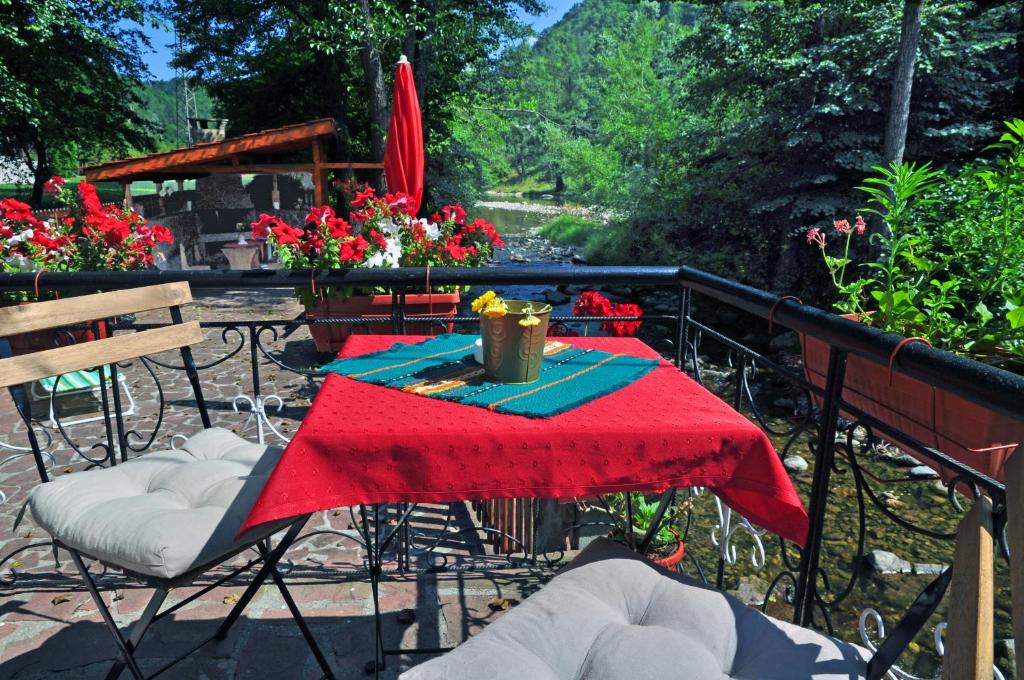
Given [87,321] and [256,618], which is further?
[256,618]

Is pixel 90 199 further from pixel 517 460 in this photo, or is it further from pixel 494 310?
pixel 517 460

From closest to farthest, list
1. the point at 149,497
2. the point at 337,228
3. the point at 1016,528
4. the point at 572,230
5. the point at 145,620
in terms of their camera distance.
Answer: the point at 1016,528 < the point at 145,620 < the point at 149,497 < the point at 337,228 < the point at 572,230

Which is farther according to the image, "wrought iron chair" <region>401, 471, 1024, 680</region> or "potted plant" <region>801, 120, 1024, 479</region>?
"potted plant" <region>801, 120, 1024, 479</region>

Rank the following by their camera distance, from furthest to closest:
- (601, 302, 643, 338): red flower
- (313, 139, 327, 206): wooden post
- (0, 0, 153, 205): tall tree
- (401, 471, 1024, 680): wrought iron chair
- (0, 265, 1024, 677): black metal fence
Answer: (0, 0, 153, 205): tall tree, (313, 139, 327, 206): wooden post, (601, 302, 643, 338): red flower, (0, 265, 1024, 677): black metal fence, (401, 471, 1024, 680): wrought iron chair

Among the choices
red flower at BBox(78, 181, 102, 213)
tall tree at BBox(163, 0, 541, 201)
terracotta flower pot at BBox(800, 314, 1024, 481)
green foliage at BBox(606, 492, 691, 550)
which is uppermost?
tall tree at BBox(163, 0, 541, 201)

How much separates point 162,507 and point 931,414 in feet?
6.67

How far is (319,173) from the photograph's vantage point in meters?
12.3

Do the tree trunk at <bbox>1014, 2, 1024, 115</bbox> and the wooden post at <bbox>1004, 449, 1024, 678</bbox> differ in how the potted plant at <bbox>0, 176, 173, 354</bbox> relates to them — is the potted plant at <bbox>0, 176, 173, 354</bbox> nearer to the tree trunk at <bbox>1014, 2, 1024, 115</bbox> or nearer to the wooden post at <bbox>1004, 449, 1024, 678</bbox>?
the wooden post at <bbox>1004, 449, 1024, 678</bbox>

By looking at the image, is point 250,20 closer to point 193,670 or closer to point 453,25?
point 453,25

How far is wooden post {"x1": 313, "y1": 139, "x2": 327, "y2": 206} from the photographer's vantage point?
39.6 ft

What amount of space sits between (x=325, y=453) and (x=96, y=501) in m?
0.85

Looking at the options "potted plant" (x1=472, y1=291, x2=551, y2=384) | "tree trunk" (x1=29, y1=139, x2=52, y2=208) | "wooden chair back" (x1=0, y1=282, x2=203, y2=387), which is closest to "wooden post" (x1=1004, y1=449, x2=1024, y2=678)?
"potted plant" (x1=472, y1=291, x2=551, y2=384)

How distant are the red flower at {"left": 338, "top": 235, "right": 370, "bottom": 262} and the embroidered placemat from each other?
3.48 m

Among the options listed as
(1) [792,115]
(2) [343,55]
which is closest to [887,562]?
(1) [792,115]
